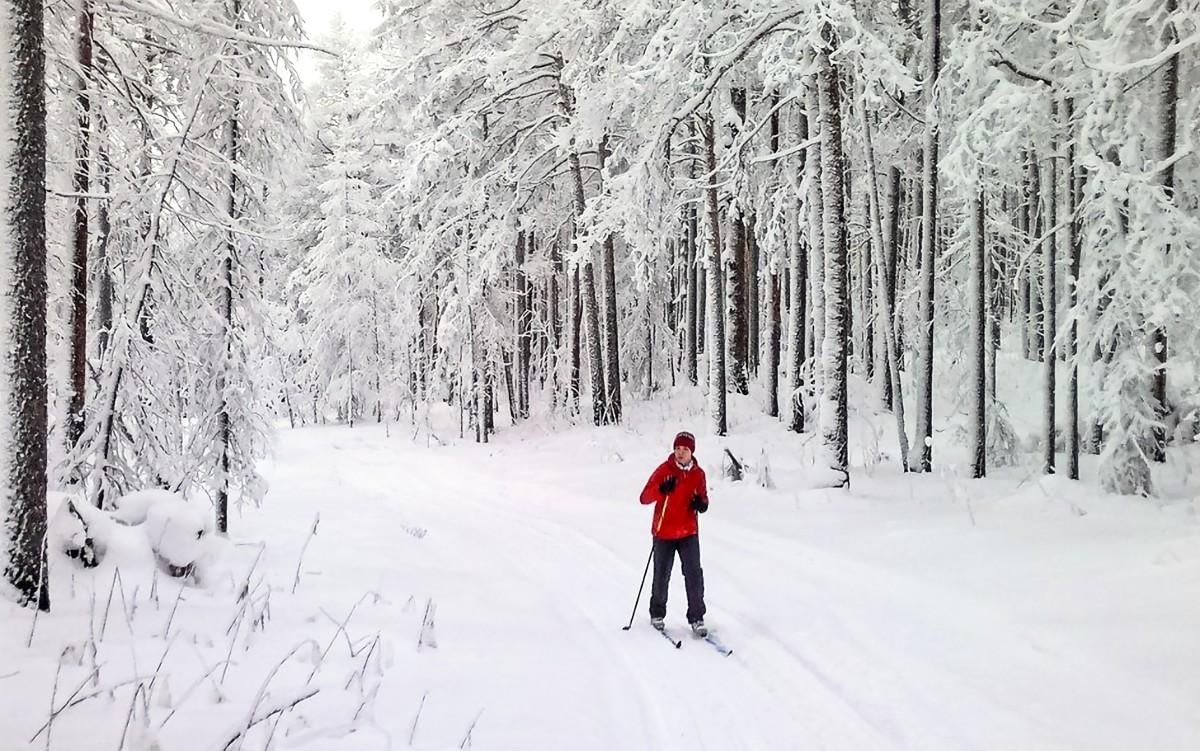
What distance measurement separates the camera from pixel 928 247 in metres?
13.3

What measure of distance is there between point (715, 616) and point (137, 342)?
7.27 metres

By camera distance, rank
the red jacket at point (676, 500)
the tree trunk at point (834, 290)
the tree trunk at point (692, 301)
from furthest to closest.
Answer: the tree trunk at point (692, 301), the tree trunk at point (834, 290), the red jacket at point (676, 500)

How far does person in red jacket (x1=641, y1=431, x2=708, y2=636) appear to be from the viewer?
7.05 metres

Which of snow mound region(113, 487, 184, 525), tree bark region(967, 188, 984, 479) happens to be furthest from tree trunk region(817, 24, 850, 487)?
snow mound region(113, 487, 184, 525)

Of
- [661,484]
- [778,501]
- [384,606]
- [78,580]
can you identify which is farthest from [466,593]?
[778,501]

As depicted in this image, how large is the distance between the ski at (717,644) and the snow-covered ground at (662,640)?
0.10m

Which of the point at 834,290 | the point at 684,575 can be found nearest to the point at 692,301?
the point at 834,290

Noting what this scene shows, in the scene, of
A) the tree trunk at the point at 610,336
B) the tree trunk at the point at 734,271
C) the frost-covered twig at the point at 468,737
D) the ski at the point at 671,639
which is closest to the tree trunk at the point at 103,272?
the frost-covered twig at the point at 468,737

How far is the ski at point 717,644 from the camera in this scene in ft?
20.4

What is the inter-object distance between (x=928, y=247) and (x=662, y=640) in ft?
32.4

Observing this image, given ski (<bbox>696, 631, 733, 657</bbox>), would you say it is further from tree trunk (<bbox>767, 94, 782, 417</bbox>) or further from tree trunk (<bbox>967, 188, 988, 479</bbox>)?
tree trunk (<bbox>767, 94, 782, 417</bbox>)

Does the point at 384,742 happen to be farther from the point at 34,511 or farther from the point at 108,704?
the point at 34,511

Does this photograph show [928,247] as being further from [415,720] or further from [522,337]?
[522,337]

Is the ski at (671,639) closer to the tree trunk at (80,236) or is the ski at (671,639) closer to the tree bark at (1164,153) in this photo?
the tree trunk at (80,236)
